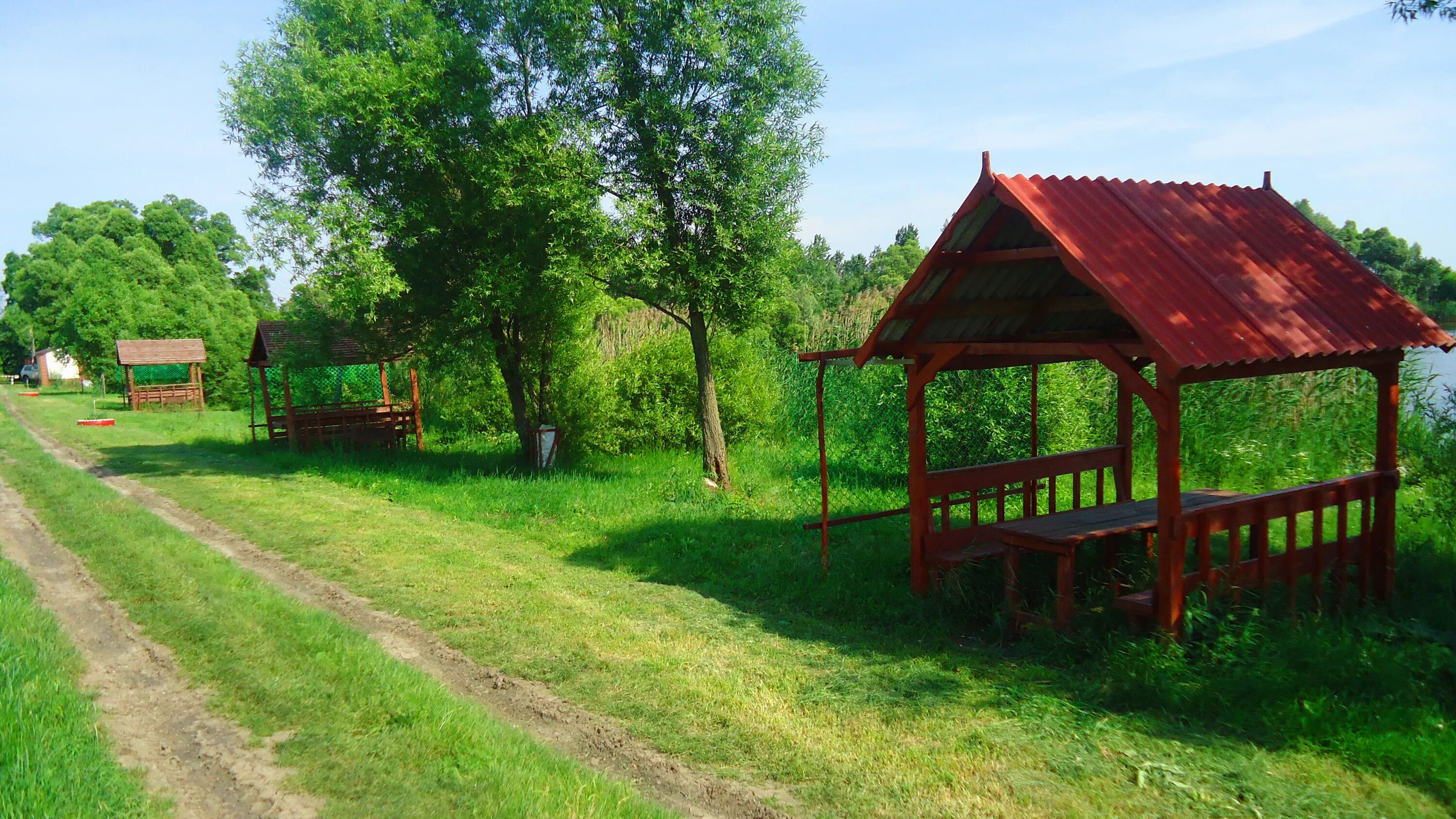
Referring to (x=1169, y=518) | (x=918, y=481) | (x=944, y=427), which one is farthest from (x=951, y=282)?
(x=944, y=427)

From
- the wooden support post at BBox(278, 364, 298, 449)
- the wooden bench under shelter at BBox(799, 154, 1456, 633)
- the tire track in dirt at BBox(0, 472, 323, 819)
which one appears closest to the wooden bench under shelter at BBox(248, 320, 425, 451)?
the wooden support post at BBox(278, 364, 298, 449)

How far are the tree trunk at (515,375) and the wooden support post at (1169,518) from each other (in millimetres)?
12543

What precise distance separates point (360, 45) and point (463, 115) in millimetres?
2512

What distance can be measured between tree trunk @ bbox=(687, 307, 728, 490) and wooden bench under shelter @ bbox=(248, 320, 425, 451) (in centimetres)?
671

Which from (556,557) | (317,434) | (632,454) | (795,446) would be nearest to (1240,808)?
(556,557)

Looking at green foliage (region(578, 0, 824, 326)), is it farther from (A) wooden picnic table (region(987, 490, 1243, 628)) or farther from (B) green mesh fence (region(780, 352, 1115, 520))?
(A) wooden picnic table (region(987, 490, 1243, 628))

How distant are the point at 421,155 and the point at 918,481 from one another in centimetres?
1113

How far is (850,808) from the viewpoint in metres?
4.50

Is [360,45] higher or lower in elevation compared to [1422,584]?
higher

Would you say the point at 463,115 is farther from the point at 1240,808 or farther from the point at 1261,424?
the point at 1240,808

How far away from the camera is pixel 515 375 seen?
17734 millimetres

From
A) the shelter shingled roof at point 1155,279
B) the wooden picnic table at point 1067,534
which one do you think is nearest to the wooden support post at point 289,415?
the shelter shingled roof at point 1155,279

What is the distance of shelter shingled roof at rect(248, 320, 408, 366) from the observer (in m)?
17.6

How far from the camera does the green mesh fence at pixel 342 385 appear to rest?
986 inches
